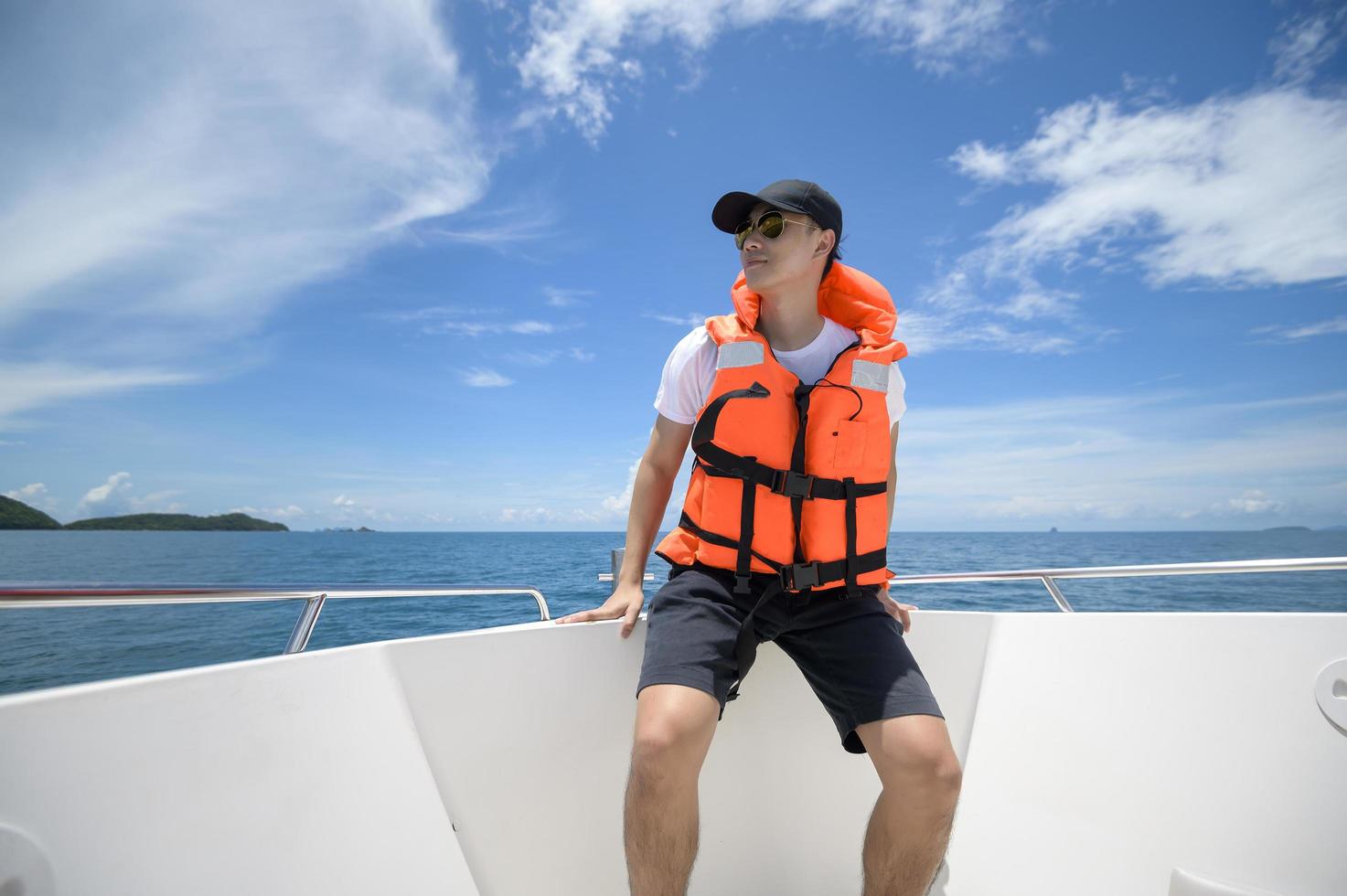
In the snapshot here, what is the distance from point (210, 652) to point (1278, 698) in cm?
1191

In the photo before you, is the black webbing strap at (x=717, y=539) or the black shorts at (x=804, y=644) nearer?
the black shorts at (x=804, y=644)

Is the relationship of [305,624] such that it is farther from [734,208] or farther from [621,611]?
[734,208]

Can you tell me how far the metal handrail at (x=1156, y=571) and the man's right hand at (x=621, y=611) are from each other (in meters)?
0.61

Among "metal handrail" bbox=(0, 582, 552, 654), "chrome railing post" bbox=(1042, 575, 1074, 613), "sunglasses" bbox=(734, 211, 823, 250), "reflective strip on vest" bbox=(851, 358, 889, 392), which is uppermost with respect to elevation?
"sunglasses" bbox=(734, 211, 823, 250)

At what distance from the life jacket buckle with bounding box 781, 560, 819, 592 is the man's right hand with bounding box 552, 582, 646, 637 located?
36cm

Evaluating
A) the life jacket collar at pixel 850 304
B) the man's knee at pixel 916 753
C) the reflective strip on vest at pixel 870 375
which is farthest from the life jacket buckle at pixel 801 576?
the life jacket collar at pixel 850 304

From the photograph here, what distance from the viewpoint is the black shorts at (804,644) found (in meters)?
1.39

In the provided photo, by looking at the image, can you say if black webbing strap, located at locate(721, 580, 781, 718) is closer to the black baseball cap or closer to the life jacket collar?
the life jacket collar

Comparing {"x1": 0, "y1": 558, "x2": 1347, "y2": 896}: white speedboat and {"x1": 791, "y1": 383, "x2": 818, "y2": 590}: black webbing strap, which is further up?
{"x1": 791, "y1": 383, "x2": 818, "y2": 590}: black webbing strap

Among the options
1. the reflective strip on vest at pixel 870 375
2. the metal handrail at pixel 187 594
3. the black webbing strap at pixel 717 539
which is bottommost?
the metal handrail at pixel 187 594

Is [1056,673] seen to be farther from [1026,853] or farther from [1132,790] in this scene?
[1026,853]

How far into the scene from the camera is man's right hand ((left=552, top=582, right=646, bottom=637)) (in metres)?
1.61

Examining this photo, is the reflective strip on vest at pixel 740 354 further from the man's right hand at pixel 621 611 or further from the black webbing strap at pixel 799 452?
the man's right hand at pixel 621 611

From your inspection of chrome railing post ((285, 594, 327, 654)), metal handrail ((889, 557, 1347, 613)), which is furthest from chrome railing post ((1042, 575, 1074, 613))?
chrome railing post ((285, 594, 327, 654))
